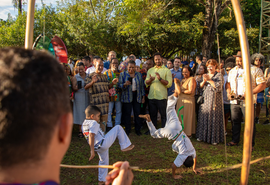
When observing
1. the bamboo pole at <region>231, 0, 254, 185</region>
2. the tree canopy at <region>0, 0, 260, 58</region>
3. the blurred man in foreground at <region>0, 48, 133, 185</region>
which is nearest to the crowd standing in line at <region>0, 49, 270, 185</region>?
the bamboo pole at <region>231, 0, 254, 185</region>

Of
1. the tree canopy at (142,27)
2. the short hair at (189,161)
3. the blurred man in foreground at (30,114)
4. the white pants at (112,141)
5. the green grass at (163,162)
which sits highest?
the tree canopy at (142,27)

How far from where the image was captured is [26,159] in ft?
2.21

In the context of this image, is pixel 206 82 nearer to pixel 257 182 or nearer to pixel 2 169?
pixel 257 182

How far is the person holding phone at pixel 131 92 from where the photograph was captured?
5699 millimetres

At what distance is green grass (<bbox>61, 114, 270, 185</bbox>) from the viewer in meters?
3.33

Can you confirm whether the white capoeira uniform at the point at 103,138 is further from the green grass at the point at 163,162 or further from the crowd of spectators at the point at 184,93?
the crowd of spectators at the point at 184,93

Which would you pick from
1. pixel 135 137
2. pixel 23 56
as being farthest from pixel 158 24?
pixel 23 56

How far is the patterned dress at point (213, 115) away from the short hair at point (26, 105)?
15.6 feet

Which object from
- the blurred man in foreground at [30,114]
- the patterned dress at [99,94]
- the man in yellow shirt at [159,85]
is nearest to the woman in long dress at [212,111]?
the man in yellow shirt at [159,85]

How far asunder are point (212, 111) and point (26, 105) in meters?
4.94

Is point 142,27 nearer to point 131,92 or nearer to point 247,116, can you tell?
point 131,92

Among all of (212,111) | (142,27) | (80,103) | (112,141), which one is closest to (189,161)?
(112,141)

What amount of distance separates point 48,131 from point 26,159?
11 cm

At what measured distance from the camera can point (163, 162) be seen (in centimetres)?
394
